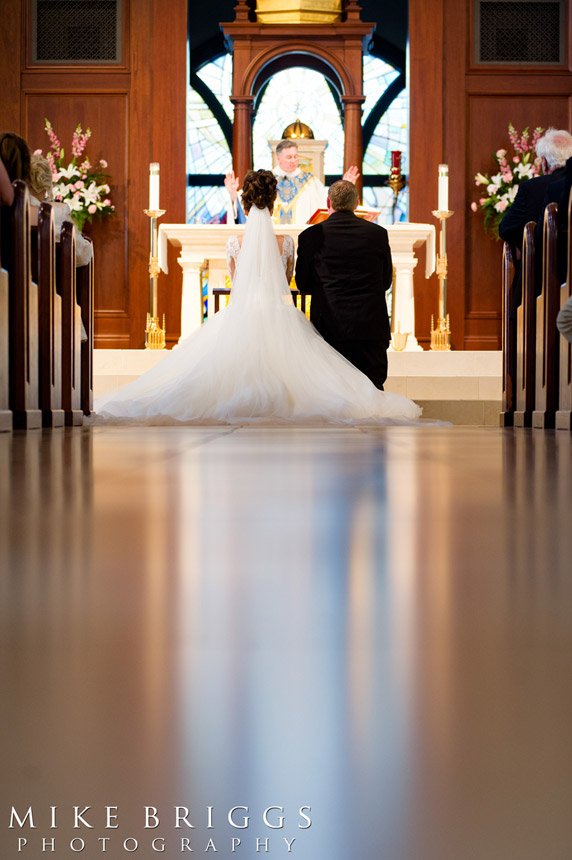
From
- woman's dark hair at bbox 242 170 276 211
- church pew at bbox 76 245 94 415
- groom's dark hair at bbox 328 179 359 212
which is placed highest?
woman's dark hair at bbox 242 170 276 211

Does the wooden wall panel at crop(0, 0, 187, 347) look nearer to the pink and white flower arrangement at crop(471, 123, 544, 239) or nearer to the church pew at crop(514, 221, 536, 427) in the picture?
the pink and white flower arrangement at crop(471, 123, 544, 239)

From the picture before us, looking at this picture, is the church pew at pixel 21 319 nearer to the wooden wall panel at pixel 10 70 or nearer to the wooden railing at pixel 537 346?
the wooden railing at pixel 537 346

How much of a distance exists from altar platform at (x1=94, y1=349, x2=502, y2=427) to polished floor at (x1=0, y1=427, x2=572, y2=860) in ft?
23.2

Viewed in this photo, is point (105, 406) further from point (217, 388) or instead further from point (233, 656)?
point (233, 656)

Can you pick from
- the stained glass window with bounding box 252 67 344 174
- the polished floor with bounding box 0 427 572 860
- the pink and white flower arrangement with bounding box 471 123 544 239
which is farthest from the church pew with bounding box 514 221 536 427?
the stained glass window with bounding box 252 67 344 174

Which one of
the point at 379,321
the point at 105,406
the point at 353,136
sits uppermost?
the point at 353,136

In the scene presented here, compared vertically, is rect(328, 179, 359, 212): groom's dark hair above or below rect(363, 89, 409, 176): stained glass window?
below

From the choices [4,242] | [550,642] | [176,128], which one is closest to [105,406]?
[4,242]

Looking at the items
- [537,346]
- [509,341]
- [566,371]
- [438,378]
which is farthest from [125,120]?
[566,371]

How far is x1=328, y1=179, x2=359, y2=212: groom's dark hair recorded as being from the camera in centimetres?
612

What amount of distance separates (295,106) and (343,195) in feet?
25.4

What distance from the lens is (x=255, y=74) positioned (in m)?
11.5

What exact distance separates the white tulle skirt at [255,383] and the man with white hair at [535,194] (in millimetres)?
999

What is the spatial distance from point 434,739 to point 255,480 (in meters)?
1.26
